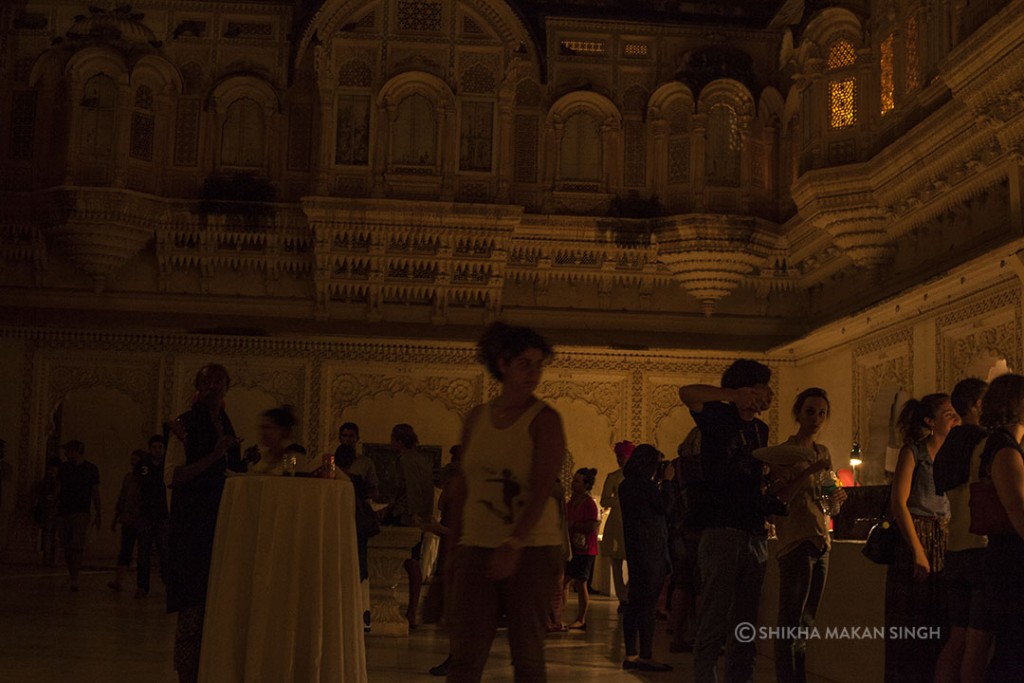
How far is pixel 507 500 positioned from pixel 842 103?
40.2 ft

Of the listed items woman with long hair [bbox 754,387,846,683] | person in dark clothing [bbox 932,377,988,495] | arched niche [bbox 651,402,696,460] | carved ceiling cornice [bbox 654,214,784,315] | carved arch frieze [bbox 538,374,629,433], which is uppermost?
carved ceiling cornice [bbox 654,214,784,315]

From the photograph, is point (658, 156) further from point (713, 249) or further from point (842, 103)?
point (842, 103)

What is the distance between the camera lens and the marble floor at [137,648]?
297 inches

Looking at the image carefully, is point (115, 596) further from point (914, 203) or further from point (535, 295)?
point (914, 203)

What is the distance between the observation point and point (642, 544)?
8.87 meters

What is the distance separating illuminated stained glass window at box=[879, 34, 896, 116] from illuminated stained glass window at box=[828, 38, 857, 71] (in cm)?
51

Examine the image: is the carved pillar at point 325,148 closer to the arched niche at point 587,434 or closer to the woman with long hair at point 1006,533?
the arched niche at point 587,434

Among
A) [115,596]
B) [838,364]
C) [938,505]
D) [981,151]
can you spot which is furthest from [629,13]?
[938,505]

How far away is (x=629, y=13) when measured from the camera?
1891 centimetres

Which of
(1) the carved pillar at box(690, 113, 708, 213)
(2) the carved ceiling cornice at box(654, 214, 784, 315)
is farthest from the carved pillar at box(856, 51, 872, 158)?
(1) the carved pillar at box(690, 113, 708, 213)

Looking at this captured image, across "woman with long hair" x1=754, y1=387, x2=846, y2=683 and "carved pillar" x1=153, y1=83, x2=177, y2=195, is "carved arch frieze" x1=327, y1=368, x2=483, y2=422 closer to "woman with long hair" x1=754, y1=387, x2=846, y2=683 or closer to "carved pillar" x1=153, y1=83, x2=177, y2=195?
"carved pillar" x1=153, y1=83, x2=177, y2=195

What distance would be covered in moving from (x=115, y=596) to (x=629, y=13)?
1111 cm

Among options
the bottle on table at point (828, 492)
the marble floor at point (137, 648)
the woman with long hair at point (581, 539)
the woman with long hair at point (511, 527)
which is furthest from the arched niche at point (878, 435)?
the woman with long hair at point (511, 527)

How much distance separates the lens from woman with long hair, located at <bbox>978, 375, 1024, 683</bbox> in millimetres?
4969
